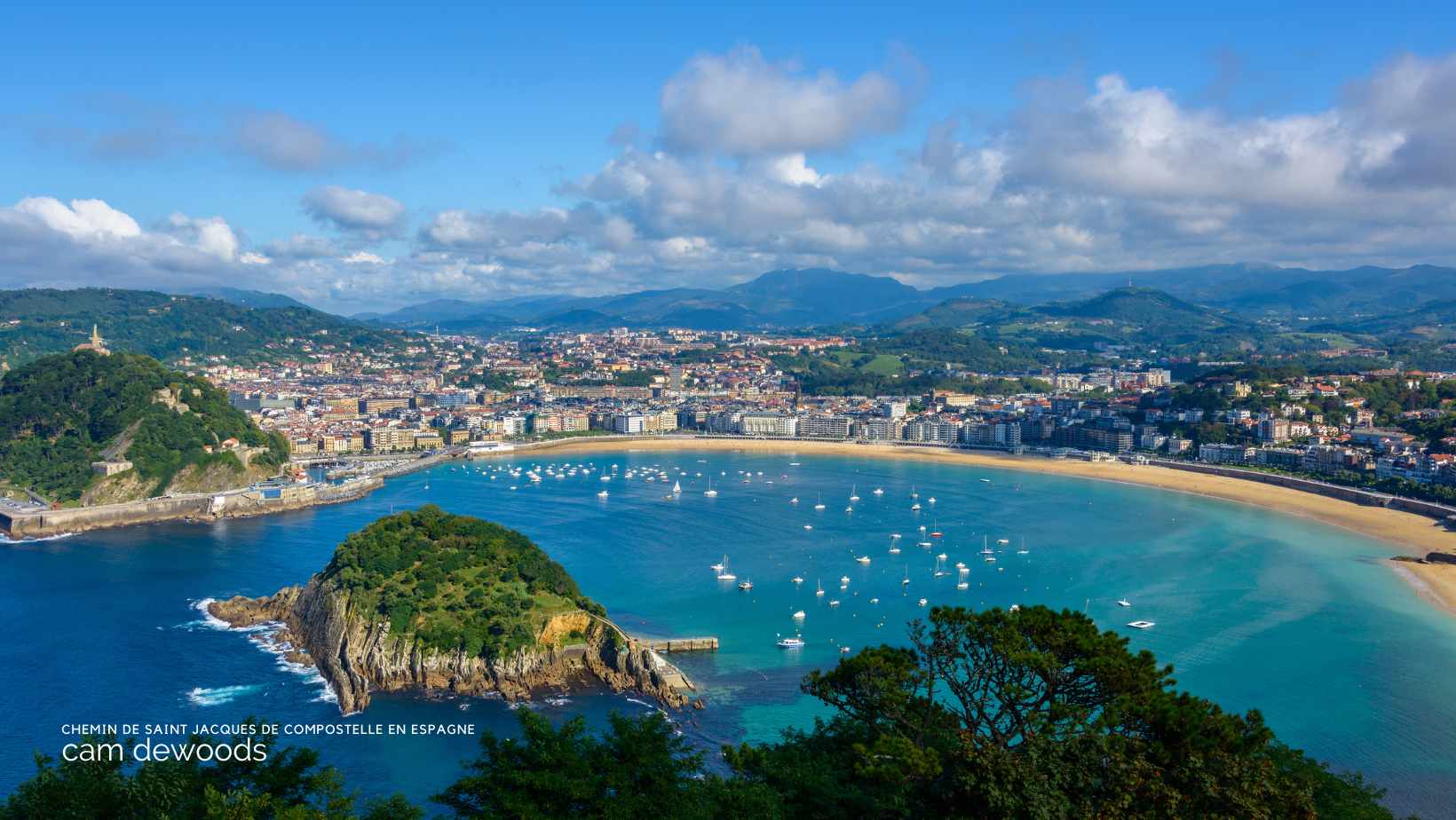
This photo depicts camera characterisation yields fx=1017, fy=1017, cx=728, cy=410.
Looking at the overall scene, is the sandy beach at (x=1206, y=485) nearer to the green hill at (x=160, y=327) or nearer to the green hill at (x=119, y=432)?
the green hill at (x=119, y=432)

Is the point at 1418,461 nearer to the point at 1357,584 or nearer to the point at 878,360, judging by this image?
the point at 1357,584

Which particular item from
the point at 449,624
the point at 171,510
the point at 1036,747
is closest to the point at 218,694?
the point at 449,624

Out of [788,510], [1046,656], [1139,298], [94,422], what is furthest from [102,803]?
[1139,298]

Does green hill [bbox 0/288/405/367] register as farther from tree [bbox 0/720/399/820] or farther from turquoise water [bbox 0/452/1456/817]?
tree [bbox 0/720/399/820]

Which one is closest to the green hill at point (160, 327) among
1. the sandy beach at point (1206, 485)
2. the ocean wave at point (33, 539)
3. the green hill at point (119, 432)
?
the green hill at point (119, 432)

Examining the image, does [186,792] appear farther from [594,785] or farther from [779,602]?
[779,602]

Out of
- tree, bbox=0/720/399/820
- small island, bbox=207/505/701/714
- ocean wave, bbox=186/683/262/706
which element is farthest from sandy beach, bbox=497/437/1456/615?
ocean wave, bbox=186/683/262/706
